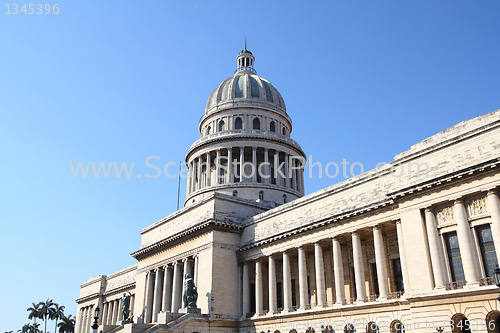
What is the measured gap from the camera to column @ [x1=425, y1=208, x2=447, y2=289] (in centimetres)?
2577

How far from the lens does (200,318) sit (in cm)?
3762

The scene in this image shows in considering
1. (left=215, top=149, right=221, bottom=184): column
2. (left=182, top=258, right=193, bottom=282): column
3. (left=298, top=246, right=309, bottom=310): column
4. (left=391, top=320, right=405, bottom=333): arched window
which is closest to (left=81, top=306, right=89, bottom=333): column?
(left=215, top=149, right=221, bottom=184): column

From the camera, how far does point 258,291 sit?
39.3 metres

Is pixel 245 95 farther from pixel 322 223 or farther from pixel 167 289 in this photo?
pixel 322 223

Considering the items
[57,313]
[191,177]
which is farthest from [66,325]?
[191,177]

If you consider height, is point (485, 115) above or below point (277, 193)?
below

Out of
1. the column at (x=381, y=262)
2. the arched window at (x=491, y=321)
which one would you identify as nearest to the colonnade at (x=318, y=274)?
the column at (x=381, y=262)

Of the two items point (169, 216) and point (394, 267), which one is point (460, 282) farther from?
point (169, 216)

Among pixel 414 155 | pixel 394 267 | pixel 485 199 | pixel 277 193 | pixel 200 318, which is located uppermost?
pixel 277 193

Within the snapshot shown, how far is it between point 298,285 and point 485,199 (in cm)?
1818

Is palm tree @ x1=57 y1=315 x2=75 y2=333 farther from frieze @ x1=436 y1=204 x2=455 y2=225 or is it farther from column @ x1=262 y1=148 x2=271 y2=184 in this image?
frieze @ x1=436 y1=204 x2=455 y2=225

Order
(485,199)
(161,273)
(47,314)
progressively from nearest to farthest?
1. (485,199)
2. (161,273)
3. (47,314)

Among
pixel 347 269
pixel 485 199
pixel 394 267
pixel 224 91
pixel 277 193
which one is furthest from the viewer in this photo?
pixel 224 91

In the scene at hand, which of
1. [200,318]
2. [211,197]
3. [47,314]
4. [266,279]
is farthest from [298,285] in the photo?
[47,314]
